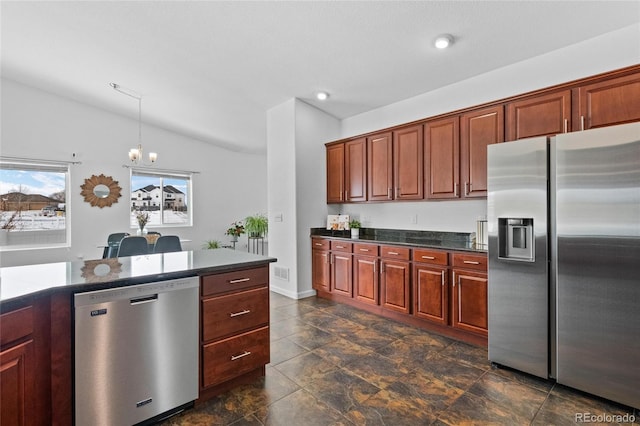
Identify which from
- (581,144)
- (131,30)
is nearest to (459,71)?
(581,144)

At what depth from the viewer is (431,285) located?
316 centimetres

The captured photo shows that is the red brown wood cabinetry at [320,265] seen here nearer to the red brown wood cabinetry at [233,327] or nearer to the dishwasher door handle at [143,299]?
the red brown wood cabinetry at [233,327]

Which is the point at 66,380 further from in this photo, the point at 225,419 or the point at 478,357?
the point at 478,357

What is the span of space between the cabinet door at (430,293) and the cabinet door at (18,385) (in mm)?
3067

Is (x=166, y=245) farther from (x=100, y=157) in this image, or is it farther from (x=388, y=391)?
(x=100, y=157)

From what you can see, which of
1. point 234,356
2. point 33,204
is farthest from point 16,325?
point 33,204

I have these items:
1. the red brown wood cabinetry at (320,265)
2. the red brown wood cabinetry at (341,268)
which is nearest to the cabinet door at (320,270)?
the red brown wood cabinetry at (320,265)

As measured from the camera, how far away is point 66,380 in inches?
60.5

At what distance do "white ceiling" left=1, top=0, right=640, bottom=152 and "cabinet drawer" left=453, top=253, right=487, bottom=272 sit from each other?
201cm

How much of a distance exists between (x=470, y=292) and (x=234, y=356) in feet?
7.21

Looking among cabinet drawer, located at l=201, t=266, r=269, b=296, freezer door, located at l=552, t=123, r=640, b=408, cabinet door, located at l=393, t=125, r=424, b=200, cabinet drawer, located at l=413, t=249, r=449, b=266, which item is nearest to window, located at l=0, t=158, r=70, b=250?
cabinet drawer, located at l=201, t=266, r=269, b=296

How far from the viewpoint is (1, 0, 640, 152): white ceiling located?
2.46 meters

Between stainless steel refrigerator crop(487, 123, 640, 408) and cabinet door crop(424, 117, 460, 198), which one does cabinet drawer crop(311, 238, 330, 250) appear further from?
stainless steel refrigerator crop(487, 123, 640, 408)

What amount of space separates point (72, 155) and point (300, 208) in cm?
441
